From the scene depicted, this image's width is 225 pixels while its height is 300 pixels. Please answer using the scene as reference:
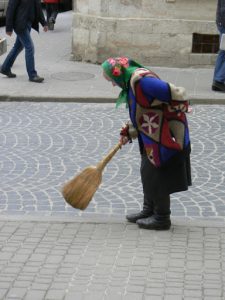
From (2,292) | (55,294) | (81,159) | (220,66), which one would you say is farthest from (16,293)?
(220,66)

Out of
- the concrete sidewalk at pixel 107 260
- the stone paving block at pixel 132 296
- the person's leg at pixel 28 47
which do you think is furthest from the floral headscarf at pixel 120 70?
the person's leg at pixel 28 47

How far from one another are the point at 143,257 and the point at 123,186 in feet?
5.40

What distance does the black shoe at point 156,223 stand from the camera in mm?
5379

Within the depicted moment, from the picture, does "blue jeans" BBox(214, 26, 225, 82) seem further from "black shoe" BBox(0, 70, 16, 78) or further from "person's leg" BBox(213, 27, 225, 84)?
"black shoe" BBox(0, 70, 16, 78)

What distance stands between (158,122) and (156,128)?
5cm

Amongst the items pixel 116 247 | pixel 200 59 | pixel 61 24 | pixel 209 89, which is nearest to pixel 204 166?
pixel 116 247

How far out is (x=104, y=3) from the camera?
12594mm

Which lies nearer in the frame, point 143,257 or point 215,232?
point 143,257

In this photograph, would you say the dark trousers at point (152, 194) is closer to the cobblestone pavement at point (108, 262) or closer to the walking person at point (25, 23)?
the cobblestone pavement at point (108, 262)

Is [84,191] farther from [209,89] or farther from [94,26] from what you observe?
[94,26]

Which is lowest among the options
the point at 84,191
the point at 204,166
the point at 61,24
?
the point at 61,24

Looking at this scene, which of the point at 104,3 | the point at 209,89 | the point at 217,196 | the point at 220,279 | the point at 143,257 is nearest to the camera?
the point at 220,279

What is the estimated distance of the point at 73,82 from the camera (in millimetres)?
11500

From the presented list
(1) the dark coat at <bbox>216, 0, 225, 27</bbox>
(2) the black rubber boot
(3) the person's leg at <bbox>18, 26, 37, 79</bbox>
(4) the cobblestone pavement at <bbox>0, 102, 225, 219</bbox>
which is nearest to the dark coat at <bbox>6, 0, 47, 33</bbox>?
(3) the person's leg at <bbox>18, 26, 37, 79</bbox>
